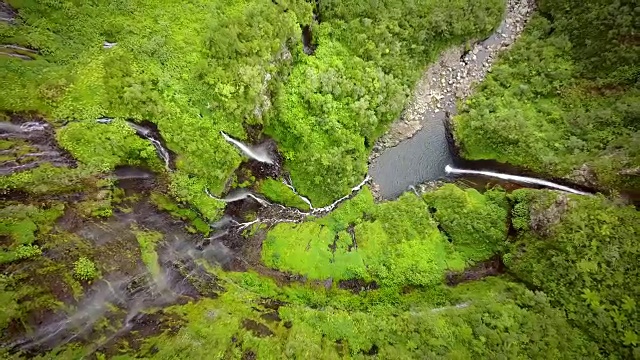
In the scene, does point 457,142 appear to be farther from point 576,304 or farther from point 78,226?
point 78,226

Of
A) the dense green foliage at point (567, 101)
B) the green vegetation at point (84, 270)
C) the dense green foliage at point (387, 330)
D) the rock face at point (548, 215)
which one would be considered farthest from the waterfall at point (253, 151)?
the rock face at point (548, 215)

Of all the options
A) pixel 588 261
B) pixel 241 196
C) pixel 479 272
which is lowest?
pixel 241 196

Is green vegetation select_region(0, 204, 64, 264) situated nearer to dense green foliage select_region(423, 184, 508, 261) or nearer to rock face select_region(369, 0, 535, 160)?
rock face select_region(369, 0, 535, 160)

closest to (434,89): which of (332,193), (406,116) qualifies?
(406,116)

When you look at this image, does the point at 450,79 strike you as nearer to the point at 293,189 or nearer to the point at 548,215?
the point at 548,215

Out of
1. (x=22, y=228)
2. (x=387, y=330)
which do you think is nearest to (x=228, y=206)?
(x=22, y=228)

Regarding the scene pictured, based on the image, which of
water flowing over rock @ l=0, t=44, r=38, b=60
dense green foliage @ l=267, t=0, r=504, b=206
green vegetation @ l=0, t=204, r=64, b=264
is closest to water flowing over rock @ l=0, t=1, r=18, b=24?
water flowing over rock @ l=0, t=44, r=38, b=60

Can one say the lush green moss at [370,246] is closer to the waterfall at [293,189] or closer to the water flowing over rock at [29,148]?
the waterfall at [293,189]
